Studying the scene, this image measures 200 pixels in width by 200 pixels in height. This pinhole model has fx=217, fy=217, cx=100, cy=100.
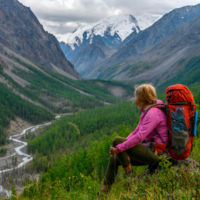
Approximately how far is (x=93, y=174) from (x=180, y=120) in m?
10.3

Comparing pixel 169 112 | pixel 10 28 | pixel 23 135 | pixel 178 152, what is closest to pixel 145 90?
pixel 169 112

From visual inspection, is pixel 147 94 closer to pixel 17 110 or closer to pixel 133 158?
pixel 133 158

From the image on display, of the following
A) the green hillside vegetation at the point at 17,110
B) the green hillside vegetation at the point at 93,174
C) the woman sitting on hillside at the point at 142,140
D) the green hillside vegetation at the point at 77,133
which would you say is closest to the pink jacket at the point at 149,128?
the woman sitting on hillside at the point at 142,140

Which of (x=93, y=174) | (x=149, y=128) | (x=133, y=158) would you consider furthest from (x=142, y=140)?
(x=93, y=174)

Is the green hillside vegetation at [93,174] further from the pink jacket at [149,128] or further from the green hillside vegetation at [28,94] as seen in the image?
the green hillside vegetation at [28,94]

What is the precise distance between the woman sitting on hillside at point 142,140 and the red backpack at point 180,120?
279 mm

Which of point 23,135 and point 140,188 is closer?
point 140,188

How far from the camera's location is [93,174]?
14320 millimetres

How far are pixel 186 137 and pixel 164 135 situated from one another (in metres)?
0.59

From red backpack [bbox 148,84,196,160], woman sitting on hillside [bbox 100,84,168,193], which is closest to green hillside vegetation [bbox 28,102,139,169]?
woman sitting on hillside [bbox 100,84,168,193]

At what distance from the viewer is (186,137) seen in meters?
5.32

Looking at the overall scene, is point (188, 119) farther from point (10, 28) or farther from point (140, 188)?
point (10, 28)

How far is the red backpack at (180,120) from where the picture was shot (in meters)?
5.35

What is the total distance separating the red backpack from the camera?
5.35 m
